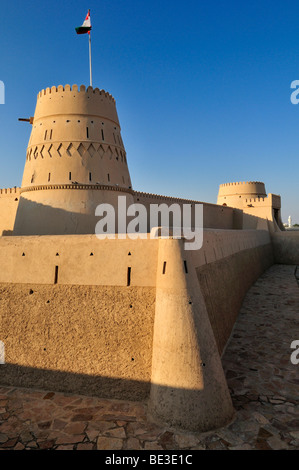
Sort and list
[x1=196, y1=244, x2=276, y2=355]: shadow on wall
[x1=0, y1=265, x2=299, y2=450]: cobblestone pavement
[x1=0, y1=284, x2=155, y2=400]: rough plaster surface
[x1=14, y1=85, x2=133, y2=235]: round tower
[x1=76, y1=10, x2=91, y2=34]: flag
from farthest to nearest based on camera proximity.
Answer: [x1=76, y1=10, x2=91, y2=34]: flag → [x1=14, y1=85, x2=133, y2=235]: round tower → [x1=196, y1=244, x2=276, y2=355]: shadow on wall → [x1=0, y1=284, x2=155, y2=400]: rough plaster surface → [x1=0, y1=265, x2=299, y2=450]: cobblestone pavement

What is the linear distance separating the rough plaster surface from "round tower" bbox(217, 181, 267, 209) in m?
25.1

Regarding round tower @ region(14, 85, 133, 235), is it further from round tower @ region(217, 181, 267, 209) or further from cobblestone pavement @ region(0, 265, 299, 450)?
round tower @ region(217, 181, 267, 209)

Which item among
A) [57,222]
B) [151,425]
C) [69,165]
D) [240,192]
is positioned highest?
[240,192]

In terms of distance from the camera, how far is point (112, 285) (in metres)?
7.14

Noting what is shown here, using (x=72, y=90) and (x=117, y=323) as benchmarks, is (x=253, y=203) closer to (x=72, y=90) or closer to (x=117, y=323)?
(x=72, y=90)

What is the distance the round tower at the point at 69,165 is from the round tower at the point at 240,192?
20.6 m

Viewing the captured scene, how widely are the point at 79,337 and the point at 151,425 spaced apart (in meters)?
2.48

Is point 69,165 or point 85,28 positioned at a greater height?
point 85,28

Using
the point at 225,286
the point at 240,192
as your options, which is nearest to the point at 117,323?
the point at 225,286

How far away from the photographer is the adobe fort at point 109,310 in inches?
234

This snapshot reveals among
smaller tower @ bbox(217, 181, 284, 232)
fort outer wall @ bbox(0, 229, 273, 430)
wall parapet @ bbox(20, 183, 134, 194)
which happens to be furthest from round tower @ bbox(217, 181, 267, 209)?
fort outer wall @ bbox(0, 229, 273, 430)

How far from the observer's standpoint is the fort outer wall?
5.89 metres

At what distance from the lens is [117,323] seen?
691cm

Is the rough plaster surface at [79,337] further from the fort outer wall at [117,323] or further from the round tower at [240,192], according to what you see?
the round tower at [240,192]
